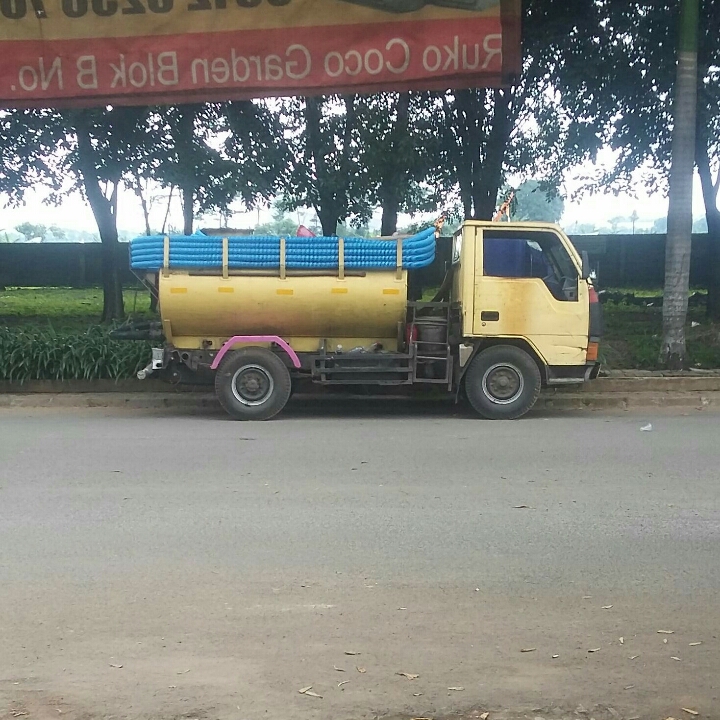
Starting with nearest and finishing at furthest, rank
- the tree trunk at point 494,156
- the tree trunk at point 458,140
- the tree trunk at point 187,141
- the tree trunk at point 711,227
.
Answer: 1. the tree trunk at point 187,141
2. the tree trunk at point 494,156
3. the tree trunk at point 458,140
4. the tree trunk at point 711,227

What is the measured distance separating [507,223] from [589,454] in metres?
3.16

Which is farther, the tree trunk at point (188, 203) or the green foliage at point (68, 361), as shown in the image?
the tree trunk at point (188, 203)

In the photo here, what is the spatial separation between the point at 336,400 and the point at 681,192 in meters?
5.66

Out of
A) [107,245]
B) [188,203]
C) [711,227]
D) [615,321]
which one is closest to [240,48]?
[188,203]

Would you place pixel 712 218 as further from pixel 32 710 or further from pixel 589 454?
pixel 32 710

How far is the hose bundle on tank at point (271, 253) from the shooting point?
11.0 m

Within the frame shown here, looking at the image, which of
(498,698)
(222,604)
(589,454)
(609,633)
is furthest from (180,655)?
(589,454)

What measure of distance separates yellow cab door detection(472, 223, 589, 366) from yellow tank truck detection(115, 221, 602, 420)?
0.04 ft

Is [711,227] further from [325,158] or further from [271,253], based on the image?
[271,253]

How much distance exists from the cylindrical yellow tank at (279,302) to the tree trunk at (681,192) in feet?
15.7

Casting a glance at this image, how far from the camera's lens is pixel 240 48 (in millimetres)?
11766

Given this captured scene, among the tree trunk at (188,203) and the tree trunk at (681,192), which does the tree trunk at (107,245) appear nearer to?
the tree trunk at (188,203)

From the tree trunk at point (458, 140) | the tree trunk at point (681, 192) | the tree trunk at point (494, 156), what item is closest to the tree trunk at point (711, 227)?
the tree trunk at point (494, 156)

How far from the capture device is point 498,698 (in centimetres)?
405
